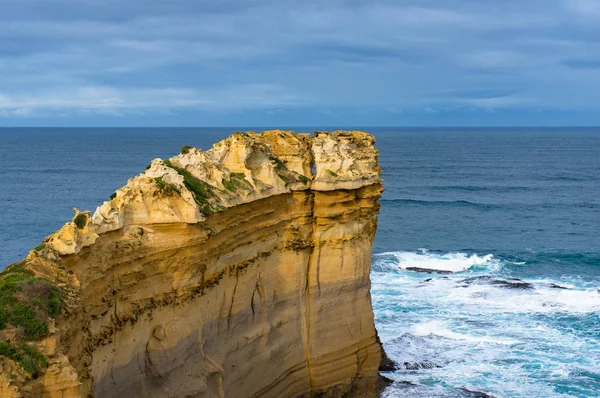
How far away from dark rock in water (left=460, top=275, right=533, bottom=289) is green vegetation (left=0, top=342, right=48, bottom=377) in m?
37.6

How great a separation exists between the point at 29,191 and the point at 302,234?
223 ft

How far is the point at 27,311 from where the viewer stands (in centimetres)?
1383

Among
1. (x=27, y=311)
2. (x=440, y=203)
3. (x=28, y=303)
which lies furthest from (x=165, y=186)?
(x=440, y=203)

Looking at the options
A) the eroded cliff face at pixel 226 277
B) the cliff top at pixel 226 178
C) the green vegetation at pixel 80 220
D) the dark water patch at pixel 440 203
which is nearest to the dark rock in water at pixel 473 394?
the eroded cliff face at pixel 226 277

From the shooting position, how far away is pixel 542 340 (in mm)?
35875

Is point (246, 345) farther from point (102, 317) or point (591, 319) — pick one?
point (591, 319)

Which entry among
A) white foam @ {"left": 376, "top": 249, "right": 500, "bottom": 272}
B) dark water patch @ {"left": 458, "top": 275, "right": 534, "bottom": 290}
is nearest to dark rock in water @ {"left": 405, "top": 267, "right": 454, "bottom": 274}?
white foam @ {"left": 376, "top": 249, "right": 500, "bottom": 272}

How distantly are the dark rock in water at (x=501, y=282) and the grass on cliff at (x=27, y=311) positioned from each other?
36.7m

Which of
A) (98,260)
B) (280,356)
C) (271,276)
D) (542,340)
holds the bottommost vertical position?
(542,340)

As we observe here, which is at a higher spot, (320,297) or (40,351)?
(40,351)

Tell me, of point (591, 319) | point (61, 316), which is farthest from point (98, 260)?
point (591, 319)

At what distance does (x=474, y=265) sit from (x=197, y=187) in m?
36.9

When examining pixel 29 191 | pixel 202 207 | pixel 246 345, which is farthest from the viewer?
pixel 29 191

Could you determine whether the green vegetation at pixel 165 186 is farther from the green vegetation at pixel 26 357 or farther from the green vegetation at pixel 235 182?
the green vegetation at pixel 26 357
